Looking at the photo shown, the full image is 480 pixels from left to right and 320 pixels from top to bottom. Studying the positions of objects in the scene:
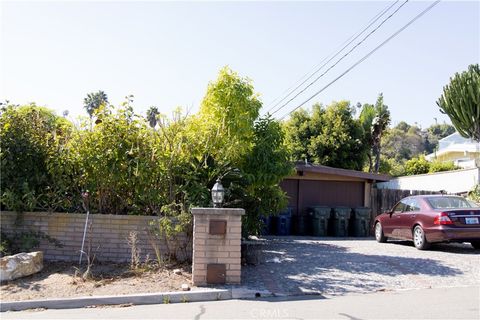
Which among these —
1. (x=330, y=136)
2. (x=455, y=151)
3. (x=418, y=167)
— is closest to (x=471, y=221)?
(x=330, y=136)

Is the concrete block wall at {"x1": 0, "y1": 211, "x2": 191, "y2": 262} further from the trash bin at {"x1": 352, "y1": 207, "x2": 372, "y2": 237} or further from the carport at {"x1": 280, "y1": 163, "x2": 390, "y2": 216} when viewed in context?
the trash bin at {"x1": 352, "y1": 207, "x2": 372, "y2": 237}

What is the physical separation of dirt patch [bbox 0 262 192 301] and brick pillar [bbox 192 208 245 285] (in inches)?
14.5

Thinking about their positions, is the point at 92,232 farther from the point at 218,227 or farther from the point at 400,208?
the point at 400,208

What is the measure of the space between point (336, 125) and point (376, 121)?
4471 mm

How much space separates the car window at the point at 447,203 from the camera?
1207cm

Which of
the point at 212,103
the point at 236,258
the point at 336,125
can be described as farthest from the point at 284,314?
the point at 336,125

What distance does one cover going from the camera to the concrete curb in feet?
23.1

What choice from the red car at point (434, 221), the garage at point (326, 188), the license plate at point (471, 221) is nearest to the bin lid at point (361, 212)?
the garage at point (326, 188)

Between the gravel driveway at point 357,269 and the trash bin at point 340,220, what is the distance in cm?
497

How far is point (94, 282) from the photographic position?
7.95m

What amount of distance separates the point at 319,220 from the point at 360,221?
167cm

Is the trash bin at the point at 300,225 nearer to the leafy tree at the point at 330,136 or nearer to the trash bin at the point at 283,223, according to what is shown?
the trash bin at the point at 283,223

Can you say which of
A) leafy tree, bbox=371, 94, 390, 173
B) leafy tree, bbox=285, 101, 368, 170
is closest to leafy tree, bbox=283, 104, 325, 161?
leafy tree, bbox=285, 101, 368, 170

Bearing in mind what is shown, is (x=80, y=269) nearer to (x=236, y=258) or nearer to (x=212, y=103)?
(x=236, y=258)
